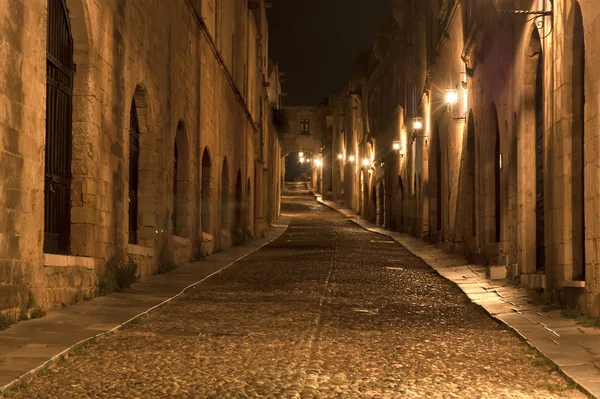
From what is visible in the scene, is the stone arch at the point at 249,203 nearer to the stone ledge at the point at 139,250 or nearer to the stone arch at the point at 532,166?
the stone ledge at the point at 139,250

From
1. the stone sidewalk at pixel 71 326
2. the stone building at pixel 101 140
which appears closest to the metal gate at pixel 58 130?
the stone building at pixel 101 140

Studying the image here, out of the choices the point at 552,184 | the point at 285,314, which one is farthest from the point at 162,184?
the point at 552,184

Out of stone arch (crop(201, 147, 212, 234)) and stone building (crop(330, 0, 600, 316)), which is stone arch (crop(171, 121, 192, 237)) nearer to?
stone arch (crop(201, 147, 212, 234))

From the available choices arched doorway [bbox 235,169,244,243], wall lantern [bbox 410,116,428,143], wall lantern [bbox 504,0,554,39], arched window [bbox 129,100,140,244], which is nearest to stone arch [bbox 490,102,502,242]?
wall lantern [bbox 504,0,554,39]

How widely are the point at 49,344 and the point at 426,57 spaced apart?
20515mm

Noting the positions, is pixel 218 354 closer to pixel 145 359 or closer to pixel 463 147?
pixel 145 359

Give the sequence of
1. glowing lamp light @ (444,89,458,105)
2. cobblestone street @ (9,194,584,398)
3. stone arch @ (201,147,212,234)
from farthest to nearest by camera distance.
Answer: stone arch @ (201,147,212,234), glowing lamp light @ (444,89,458,105), cobblestone street @ (9,194,584,398)

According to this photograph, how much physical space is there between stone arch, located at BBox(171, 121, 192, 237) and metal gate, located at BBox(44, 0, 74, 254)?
675cm

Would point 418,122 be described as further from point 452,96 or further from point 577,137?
point 577,137

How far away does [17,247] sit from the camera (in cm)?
751

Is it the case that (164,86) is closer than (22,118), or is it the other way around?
(22,118)

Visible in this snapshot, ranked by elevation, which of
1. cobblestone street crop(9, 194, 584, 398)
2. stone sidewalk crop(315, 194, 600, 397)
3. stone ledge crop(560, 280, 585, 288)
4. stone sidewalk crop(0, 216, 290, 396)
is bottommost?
cobblestone street crop(9, 194, 584, 398)

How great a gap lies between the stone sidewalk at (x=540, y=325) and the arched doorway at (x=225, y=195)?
9.68 meters

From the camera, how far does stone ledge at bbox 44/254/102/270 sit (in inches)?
332
